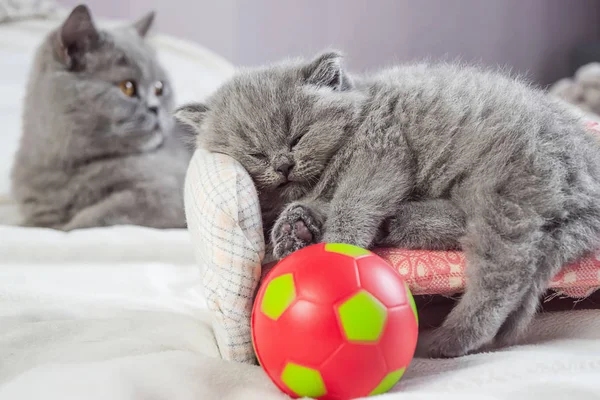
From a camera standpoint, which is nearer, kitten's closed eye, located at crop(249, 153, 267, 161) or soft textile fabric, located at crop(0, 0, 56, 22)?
kitten's closed eye, located at crop(249, 153, 267, 161)

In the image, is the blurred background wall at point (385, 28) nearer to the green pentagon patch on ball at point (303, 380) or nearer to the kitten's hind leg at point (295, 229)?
the kitten's hind leg at point (295, 229)

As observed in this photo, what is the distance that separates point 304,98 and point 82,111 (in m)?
1.00

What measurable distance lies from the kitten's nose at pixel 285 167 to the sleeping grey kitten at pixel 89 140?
2.74ft

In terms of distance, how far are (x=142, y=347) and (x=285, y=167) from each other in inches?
18.2

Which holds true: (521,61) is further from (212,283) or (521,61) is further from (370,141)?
(212,283)

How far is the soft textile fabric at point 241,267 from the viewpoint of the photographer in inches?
41.8

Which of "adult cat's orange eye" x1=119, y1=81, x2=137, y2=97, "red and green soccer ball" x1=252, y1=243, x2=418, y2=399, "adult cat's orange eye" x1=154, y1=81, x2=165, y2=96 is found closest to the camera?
"red and green soccer ball" x1=252, y1=243, x2=418, y2=399

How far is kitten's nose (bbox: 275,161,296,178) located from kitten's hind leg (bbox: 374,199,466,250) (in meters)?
0.23

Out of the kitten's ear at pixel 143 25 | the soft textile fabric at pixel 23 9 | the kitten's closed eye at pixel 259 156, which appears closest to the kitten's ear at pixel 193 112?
the kitten's closed eye at pixel 259 156

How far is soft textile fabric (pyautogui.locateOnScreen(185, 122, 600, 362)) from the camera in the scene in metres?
1.06

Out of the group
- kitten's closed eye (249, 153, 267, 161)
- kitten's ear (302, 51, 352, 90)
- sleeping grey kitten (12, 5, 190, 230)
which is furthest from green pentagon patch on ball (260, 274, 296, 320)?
sleeping grey kitten (12, 5, 190, 230)

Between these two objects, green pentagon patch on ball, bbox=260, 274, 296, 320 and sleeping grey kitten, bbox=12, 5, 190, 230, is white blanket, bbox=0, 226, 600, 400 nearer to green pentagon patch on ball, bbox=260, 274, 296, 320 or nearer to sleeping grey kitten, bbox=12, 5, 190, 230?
green pentagon patch on ball, bbox=260, 274, 296, 320

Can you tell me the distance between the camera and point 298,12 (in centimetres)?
328

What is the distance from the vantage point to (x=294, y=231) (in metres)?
1.11
